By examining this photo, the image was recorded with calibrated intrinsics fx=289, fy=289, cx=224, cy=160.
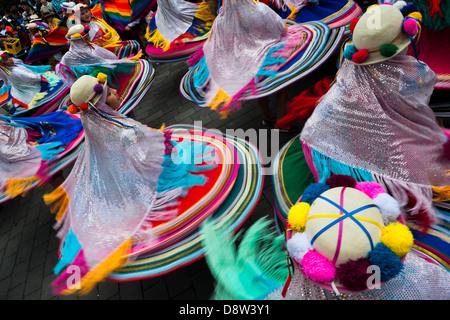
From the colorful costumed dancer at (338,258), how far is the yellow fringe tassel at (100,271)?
2.95ft

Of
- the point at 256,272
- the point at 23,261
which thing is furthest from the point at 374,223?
the point at 23,261

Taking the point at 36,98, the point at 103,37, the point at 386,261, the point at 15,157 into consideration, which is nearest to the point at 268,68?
the point at 386,261

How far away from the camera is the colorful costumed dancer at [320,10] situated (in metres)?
3.91

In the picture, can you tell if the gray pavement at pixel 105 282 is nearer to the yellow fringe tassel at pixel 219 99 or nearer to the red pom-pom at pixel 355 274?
the yellow fringe tassel at pixel 219 99

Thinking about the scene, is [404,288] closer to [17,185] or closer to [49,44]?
[17,185]

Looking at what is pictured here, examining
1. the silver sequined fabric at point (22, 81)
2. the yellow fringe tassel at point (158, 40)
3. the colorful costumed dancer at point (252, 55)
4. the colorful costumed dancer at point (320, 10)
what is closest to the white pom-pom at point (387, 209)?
the colorful costumed dancer at point (252, 55)

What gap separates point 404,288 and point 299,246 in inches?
20.9

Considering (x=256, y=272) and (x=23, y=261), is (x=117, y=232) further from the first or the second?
(x=23, y=261)

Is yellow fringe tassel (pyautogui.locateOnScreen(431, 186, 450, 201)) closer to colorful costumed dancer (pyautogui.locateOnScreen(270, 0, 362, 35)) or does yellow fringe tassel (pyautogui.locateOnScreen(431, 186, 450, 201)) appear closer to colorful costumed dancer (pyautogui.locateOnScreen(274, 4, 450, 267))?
colorful costumed dancer (pyautogui.locateOnScreen(274, 4, 450, 267))

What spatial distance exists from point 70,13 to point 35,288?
488 centimetres

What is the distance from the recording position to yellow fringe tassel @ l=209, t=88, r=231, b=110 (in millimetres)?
3131

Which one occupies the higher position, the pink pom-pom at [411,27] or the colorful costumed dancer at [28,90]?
the pink pom-pom at [411,27]

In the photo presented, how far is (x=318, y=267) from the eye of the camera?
1.05 meters

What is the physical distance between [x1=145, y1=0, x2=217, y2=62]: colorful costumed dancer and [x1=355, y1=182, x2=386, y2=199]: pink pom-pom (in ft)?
13.2
